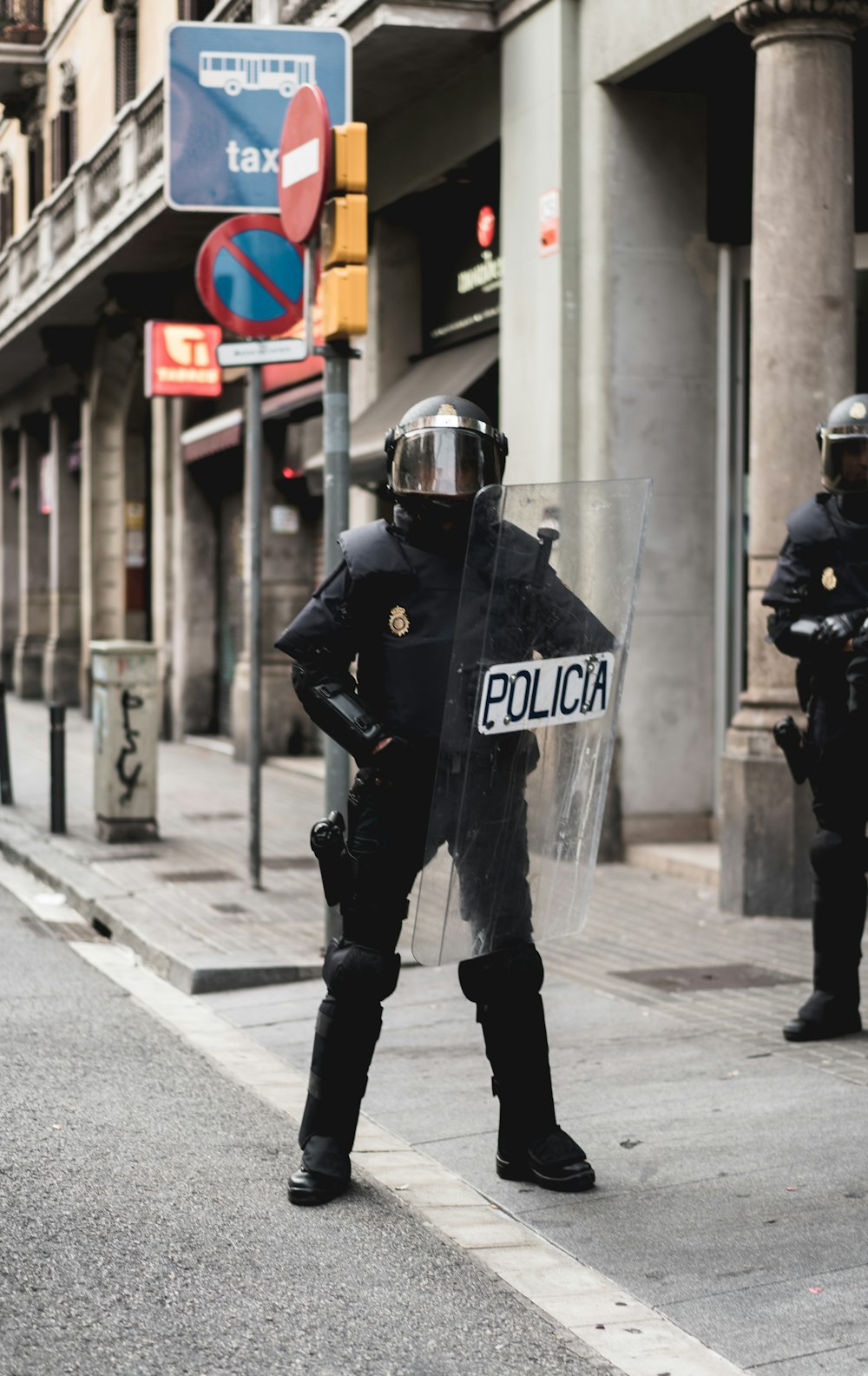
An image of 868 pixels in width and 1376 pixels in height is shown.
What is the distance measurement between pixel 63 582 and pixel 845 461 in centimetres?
2358

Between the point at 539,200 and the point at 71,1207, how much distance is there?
7969mm

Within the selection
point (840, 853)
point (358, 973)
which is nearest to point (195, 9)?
point (840, 853)

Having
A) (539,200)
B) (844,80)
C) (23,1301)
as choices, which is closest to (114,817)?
(539,200)

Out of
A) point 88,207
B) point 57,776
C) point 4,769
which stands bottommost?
point 4,769

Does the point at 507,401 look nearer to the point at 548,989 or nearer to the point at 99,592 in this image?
the point at 548,989

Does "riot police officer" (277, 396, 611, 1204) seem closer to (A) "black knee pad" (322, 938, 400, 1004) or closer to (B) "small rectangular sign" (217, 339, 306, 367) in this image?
(A) "black knee pad" (322, 938, 400, 1004)

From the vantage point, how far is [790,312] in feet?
28.3

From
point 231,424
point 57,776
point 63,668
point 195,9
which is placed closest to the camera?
point 57,776

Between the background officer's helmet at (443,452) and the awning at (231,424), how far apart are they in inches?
448

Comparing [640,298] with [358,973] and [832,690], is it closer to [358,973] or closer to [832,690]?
[832,690]

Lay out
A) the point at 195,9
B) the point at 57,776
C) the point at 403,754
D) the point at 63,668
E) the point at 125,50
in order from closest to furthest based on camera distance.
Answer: the point at 403,754 < the point at 57,776 < the point at 195,9 < the point at 125,50 < the point at 63,668

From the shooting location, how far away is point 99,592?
24.9 meters

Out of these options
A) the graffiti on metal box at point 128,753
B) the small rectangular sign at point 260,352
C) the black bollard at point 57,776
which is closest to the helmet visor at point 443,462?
the small rectangular sign at point 260,352

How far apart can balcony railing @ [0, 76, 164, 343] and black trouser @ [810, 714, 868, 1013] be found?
42.0ft
